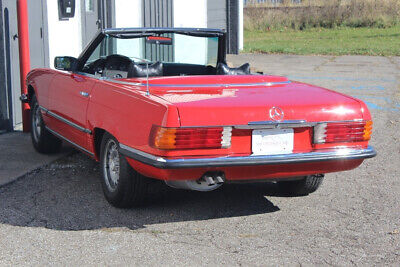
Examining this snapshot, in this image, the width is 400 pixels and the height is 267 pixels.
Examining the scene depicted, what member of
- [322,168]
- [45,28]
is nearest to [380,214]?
[322,168]

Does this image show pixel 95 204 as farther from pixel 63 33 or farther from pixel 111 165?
pixel 63 33

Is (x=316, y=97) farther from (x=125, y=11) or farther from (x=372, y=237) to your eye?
(x=125, y=11)

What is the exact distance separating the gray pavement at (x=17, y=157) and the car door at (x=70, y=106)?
0.45 meters

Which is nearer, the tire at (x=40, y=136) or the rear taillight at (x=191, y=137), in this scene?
the rear taillight at (x=191, y=137)

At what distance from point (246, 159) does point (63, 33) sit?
6.75m

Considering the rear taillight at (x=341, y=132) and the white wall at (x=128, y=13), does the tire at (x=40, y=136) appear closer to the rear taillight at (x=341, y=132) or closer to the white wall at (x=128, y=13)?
the rear taillight at (x=341, y=132)

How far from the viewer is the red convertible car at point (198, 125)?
4.64 meters

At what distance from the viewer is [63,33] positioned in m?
10.8

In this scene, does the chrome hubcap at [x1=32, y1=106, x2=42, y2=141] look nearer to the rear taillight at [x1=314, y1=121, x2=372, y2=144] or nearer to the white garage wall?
the white garage wall

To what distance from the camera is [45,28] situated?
991 centimetres

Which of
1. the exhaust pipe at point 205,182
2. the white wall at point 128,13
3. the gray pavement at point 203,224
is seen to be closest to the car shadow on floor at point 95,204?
the gray pavement at point 203,224

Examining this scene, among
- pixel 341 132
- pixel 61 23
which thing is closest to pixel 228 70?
pixel 341 132

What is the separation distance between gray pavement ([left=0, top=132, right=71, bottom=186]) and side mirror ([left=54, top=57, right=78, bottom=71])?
1.05 meters

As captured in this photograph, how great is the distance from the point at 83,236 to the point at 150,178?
0.71m
